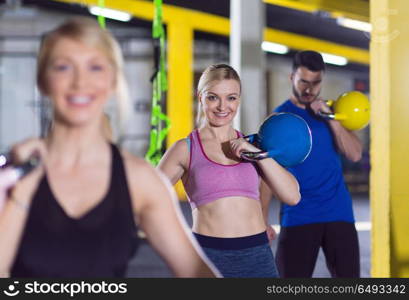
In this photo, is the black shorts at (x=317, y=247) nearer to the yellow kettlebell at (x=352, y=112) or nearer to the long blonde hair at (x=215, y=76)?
the yellow kettlebell at (x=352, y=112)

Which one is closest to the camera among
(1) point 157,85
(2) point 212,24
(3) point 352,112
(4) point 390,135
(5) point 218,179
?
(5) point 218,179

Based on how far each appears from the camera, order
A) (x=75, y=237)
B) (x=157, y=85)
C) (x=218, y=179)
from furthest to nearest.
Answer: (x=157, y=85) < (x=218, y=179) < (x=75, y=237)

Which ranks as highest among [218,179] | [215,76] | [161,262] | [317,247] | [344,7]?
[344,7]

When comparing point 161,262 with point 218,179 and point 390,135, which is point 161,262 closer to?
point 390,135

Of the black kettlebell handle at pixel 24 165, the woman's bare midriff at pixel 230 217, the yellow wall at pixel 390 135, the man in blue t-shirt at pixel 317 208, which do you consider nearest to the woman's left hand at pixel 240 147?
the woman's bare midriff at pixel 230 217

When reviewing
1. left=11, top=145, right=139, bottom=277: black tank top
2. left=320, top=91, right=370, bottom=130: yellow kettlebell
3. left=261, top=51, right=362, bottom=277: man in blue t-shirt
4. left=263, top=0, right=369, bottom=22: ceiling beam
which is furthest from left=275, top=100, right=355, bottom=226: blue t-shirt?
left=263, top=0, right=369, bottom=22: ceiling beam

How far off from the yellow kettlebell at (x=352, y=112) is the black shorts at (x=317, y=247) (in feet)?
1.39

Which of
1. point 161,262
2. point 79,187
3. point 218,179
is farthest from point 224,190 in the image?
point 161,262

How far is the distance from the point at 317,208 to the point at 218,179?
2.70 ft

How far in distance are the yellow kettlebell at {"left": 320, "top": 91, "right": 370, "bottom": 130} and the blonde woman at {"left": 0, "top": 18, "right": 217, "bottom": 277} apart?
1.37 metres

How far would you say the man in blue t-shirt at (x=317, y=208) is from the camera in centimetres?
246

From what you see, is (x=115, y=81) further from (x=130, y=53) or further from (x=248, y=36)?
(x=130, y=53)

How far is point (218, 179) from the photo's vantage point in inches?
70.3

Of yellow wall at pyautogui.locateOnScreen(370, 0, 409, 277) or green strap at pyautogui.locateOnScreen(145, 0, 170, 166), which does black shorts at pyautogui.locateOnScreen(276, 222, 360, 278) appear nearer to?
yellow wall at pyautogui.locateOnScreen(370, 0, 409, 277)
